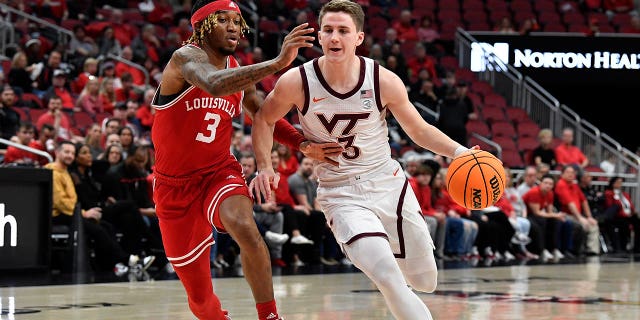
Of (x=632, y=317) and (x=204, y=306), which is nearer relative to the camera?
(x=204, y=306)

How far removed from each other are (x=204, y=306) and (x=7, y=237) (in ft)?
17.4

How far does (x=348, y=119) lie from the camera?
17.3 ft

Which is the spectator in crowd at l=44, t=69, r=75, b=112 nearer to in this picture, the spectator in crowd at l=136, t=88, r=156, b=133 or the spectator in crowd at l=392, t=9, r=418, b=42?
the spectator in crowd at l=136, t=88, r=156, b=133

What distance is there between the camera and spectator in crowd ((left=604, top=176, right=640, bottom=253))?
17314 mm

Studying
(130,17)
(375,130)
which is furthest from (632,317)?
(130,17)

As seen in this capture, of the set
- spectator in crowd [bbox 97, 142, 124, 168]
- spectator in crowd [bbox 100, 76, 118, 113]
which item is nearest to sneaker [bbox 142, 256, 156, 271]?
spectator in crowd [bbox 97, 142, 124, 168]

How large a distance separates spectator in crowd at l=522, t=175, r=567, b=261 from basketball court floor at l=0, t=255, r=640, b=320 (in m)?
3.35

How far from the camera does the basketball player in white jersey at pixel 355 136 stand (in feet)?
17.0

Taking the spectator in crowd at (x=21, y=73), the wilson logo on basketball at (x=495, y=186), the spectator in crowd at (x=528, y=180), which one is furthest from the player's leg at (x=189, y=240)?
the spectator in crowd at (x=528, y=180)

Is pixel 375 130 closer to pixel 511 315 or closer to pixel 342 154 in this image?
pixel 342 154

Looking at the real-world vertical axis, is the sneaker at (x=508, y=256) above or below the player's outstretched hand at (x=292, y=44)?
below

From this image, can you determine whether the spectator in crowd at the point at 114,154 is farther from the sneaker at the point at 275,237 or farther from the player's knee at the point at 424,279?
the player's knee at the point at 424,279

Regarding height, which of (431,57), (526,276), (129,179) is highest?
(431,57)

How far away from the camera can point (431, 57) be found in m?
20.7
